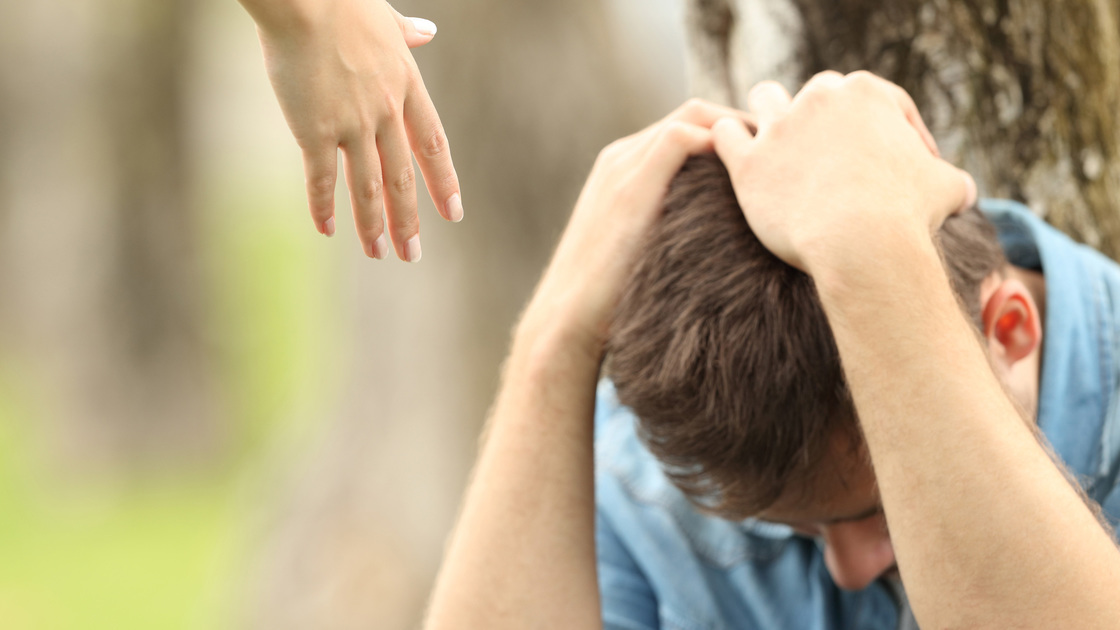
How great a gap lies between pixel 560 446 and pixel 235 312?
10.4 metres

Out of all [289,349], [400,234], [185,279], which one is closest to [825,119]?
[400,234]

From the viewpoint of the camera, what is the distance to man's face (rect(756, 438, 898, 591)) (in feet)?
4.32

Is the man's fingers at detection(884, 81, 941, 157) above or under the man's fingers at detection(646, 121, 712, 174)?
above

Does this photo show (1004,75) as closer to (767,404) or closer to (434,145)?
(767,404)

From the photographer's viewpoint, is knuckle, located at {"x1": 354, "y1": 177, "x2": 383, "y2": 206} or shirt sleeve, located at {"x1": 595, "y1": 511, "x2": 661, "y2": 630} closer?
knuckle, located at {"x1": 354, "y1": 177, "x2": 383, "y2": 206}

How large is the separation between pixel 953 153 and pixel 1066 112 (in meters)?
0.22

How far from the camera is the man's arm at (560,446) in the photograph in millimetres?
1411

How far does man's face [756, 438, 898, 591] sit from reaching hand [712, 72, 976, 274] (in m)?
0.31

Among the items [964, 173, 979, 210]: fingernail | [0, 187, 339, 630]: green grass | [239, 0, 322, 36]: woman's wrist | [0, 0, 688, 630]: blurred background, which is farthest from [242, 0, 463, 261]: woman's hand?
[0, 187, 339, 630]: green grass

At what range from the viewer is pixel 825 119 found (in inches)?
50.4

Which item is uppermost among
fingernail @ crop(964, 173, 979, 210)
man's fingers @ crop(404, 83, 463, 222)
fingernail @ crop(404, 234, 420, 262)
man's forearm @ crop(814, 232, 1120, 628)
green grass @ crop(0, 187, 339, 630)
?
fingernail @ crop(964, 173, 979, 210)

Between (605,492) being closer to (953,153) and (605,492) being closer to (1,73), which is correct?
(953,153)

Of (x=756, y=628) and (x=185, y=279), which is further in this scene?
(x=185, y=279)

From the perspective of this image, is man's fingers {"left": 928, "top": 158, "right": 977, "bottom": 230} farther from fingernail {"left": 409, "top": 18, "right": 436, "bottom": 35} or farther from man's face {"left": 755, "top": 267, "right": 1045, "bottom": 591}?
fingernail {"left": 409, "top": 18, "right": 436, "bottom": 35}
